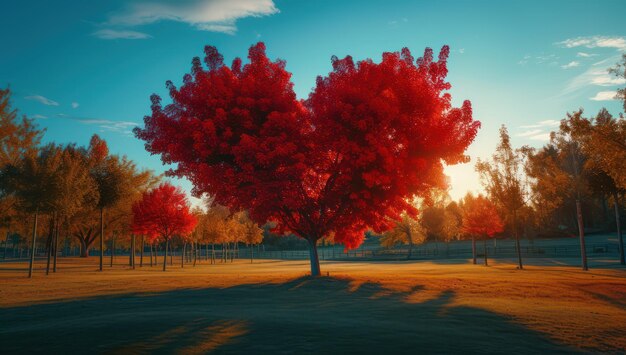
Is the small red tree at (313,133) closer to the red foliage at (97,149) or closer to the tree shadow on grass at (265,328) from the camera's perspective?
the tree shadow on grass at (265,328)

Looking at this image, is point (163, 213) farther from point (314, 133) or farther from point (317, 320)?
point (317, 320)

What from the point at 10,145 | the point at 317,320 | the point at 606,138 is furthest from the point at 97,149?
the point at 606,138

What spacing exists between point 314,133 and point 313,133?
11cm

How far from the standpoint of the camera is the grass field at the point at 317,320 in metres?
7.93

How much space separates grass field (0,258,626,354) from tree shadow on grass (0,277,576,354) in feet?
0.08

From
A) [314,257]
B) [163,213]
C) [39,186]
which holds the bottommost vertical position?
[314,257]

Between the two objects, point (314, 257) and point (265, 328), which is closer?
point (265, 328)

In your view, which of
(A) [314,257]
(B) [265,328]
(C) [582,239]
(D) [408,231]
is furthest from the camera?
(D) [408,231]

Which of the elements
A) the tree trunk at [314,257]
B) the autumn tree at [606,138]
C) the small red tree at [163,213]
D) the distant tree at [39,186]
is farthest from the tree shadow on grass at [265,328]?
the small red tree at [163,213]

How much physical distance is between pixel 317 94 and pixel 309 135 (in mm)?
2175

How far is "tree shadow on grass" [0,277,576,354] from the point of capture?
773cm

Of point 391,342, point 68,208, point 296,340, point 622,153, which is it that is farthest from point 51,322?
point 622,153

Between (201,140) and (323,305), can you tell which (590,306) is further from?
(201,140)

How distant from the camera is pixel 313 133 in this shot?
823 inches
